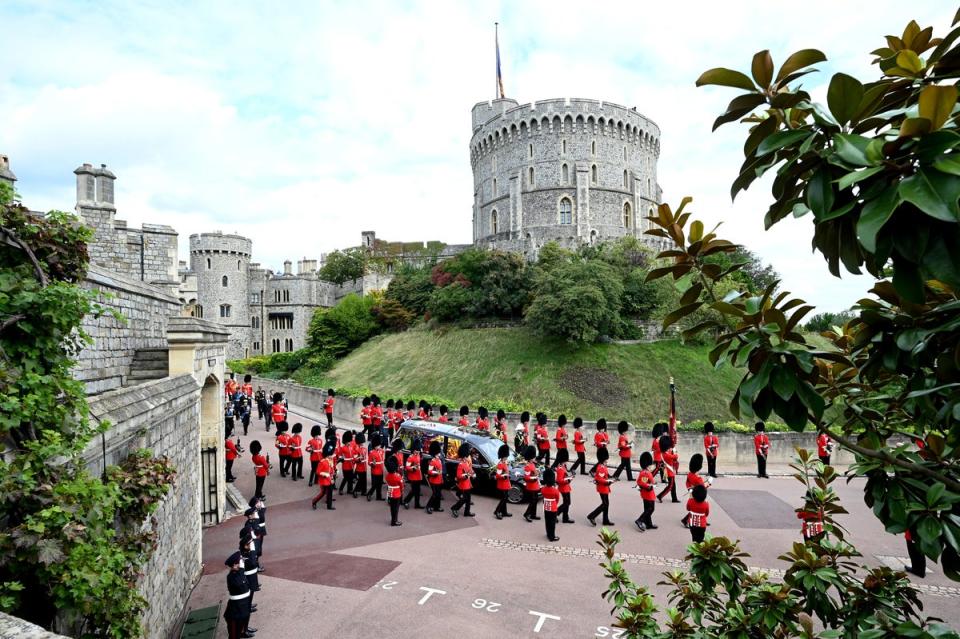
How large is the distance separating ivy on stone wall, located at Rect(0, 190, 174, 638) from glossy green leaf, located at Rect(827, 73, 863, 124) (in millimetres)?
4846

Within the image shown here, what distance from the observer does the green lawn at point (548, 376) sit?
27.9 meters

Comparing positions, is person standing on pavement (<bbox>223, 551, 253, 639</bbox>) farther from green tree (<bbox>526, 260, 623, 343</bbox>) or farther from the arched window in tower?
the arched window in tower

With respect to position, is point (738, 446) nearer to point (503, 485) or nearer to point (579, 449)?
point (579, 449)

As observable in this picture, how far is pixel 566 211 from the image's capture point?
57.8 m

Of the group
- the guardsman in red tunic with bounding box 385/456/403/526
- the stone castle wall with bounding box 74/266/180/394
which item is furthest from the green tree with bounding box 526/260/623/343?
the stone castle wall with bounding box 74/266/180/394

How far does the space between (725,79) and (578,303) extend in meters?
29.0

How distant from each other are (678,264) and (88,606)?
4.45m

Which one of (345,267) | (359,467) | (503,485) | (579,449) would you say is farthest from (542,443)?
(345,267)

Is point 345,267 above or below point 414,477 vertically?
above

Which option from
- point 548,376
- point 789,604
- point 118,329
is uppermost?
point 118,329

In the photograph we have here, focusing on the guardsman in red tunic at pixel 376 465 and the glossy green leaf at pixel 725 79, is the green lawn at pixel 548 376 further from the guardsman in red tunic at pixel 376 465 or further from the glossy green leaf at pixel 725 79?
the glossy green leaf at pixel 725 79

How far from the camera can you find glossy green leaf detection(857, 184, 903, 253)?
1652mm

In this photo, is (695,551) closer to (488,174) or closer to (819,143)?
(819,143)

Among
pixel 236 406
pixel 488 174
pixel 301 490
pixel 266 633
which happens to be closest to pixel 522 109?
pixel 488 174
